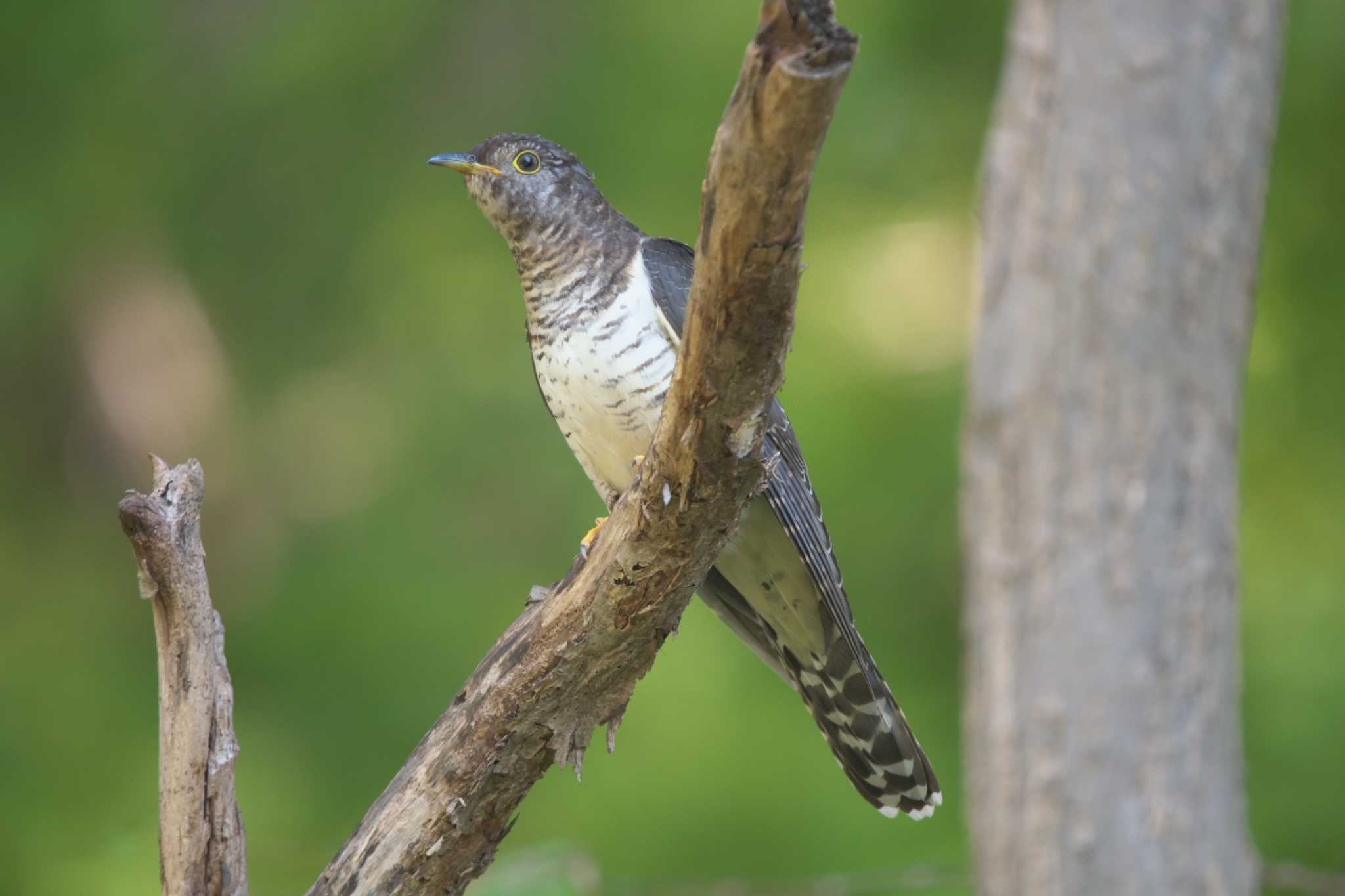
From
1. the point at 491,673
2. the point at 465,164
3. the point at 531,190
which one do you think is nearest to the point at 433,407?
the point at 465,164

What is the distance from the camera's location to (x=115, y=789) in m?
5.73

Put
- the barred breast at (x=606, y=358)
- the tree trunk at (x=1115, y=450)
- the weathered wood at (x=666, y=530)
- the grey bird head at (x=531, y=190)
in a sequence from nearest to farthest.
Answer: the weathered wood at (x=666, y=530), the tree trunk at (x=1115, y=450), the barred breast at (x=606, y=358), the grey bird head at (x=531, y=190)

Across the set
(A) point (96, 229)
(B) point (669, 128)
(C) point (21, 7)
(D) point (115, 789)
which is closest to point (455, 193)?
(B) point (669, 128)

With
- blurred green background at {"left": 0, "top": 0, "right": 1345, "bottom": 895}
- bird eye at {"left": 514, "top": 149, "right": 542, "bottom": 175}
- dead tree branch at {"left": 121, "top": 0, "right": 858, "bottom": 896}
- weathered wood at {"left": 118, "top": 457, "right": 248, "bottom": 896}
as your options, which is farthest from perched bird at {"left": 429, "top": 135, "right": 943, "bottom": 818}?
blurred green background at {"left": 0, "top": 0, "right": 1345, "bottom": 895}

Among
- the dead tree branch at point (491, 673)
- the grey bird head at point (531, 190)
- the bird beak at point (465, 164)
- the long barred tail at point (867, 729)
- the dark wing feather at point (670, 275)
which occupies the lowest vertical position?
the long barred tail at point (867, 729)

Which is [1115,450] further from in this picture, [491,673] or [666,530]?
[491,673]

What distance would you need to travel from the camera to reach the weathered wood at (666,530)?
200 cm

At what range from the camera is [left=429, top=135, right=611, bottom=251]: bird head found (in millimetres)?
3658

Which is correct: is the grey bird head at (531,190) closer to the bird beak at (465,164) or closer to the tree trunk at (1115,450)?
the bird beak at (465,164)

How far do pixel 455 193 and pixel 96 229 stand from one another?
152cm

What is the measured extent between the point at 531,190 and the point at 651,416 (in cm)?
76

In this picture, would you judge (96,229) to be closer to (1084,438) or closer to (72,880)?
(72,880)

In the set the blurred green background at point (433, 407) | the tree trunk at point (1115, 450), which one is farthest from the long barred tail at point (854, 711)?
the blurred green background at point (433, 407)

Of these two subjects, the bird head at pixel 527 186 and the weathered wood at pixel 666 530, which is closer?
the weathered wood at pixel 666 530
